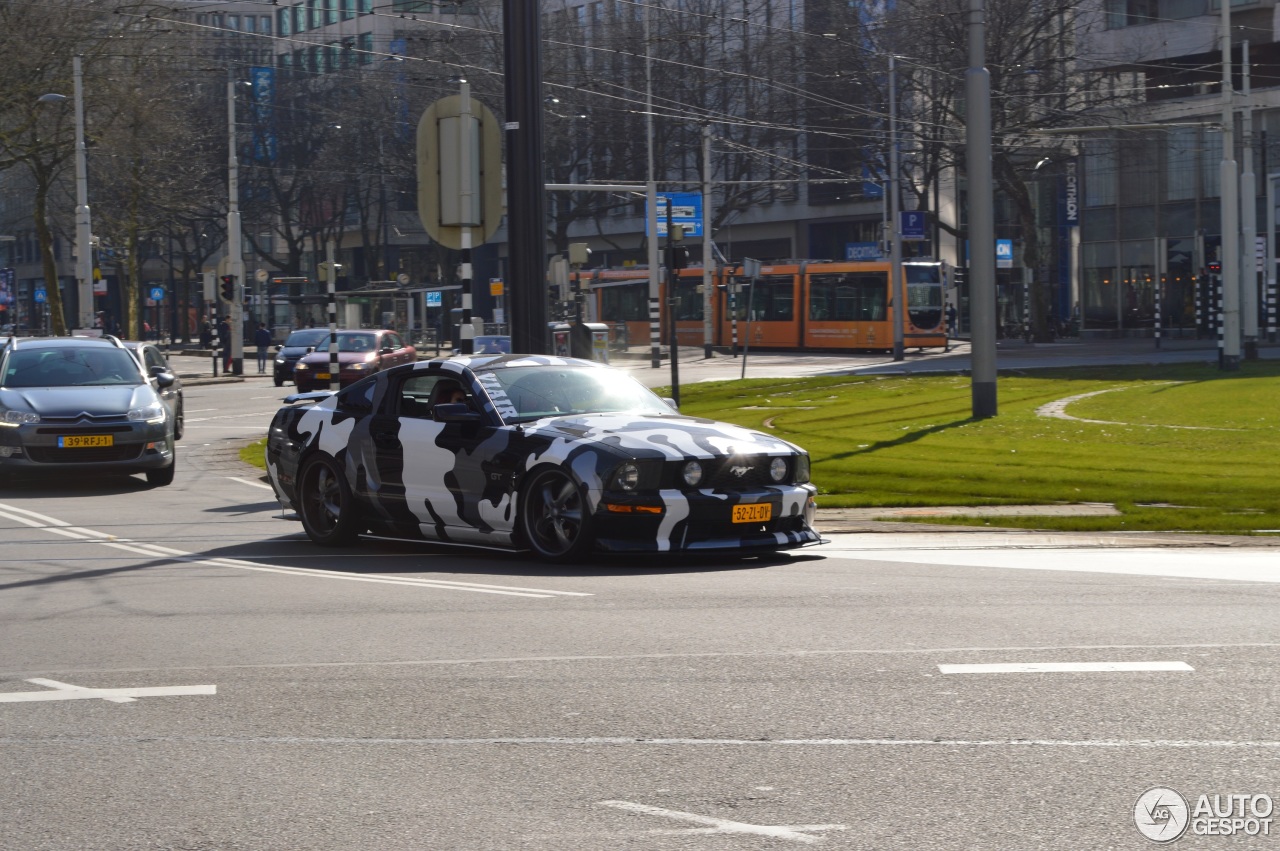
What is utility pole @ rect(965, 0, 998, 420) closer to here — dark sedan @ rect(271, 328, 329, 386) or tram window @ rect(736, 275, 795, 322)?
dark sedan @ rect(271, 328, 329, 386)

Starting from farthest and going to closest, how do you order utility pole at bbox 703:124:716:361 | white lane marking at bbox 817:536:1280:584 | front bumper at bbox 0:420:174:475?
utility pole at bbox 703:124:716:361 → front bumper at bbox 0:420:174:475 → white lane marking at bbox 817:536:1280:584

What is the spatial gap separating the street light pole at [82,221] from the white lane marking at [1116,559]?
36626 millimetres

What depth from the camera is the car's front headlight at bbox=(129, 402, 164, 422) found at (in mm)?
19359

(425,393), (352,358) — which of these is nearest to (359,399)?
(425,393)

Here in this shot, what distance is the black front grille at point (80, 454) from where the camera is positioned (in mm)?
18938

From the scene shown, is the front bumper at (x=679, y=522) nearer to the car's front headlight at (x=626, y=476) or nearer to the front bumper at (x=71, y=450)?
the car's front headlight at (x=626, y=476)

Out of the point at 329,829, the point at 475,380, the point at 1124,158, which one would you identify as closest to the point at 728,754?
the point at 329,829

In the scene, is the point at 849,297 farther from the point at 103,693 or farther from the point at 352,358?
the point at 103,693

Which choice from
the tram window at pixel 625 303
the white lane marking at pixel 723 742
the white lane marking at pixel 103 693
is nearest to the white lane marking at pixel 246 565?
the white lane marking at pixel 103 693

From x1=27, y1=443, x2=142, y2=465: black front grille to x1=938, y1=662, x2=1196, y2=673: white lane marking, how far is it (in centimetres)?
1357

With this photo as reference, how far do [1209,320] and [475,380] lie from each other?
4792cm

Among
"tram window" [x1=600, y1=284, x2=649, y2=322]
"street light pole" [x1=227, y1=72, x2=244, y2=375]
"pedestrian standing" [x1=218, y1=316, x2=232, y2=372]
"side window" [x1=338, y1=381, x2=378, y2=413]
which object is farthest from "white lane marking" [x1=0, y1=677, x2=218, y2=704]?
"tram window" [x1=600, y1=284, x2=649, y2=322]

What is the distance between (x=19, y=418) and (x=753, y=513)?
10.5 m

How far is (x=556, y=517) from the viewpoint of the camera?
460 inches
